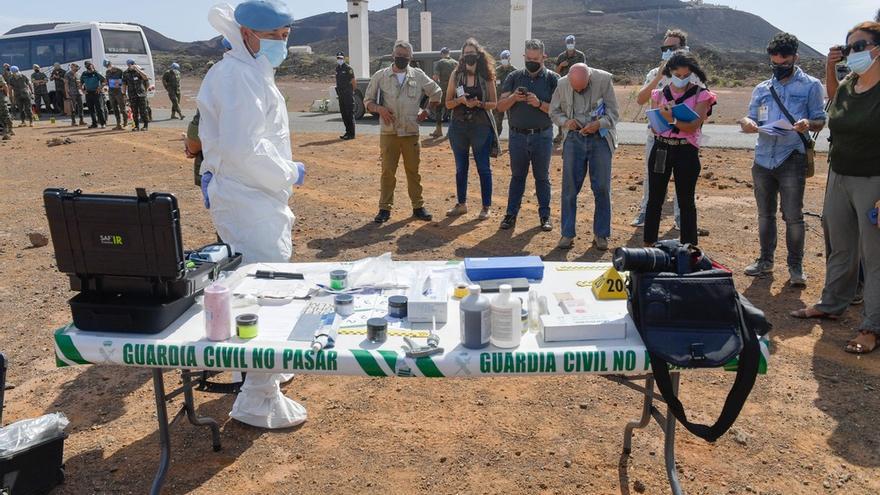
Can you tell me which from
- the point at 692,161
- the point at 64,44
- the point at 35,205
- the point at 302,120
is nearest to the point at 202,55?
the point at 64,44

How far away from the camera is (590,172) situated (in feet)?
20.4

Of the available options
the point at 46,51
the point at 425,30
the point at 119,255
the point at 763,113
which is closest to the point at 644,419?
the point at 119,255

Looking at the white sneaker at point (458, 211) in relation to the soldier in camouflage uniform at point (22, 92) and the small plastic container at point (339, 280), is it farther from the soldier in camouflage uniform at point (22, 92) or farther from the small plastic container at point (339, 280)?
the soldier in camouflage uniform at point (22, 92)

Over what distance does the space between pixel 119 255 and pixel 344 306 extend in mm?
850

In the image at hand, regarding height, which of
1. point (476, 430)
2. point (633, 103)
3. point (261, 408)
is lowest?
point (476, 430)

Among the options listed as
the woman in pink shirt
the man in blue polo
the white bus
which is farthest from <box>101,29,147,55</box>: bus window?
the woman in pink shirt

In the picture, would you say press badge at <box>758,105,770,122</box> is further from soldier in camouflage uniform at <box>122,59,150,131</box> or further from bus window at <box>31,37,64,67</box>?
bus window at <box>31,37,64,67</box>

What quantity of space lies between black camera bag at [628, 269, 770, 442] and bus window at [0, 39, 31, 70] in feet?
86.6

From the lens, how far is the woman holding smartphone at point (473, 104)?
279 inches

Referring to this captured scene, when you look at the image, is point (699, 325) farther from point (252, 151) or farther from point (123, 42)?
point (123, 42)

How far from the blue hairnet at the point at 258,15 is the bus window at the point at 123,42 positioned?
20946 millimetres

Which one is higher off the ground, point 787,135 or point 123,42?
point 123,42

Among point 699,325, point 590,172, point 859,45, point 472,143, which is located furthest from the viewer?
point 472,143

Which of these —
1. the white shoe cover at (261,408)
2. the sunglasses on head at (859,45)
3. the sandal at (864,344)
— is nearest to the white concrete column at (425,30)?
the sunglasses on head at (859,45)
